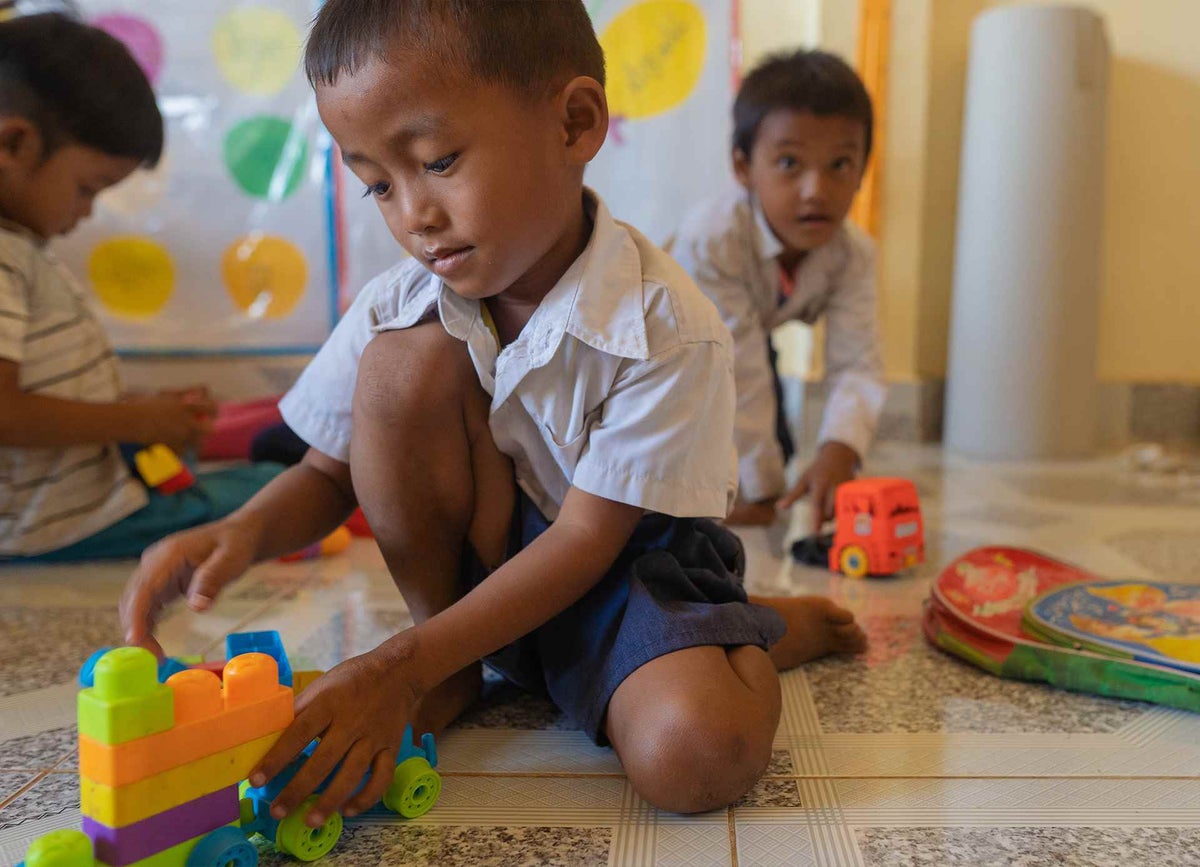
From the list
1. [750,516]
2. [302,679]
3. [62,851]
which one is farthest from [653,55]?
[62,851]

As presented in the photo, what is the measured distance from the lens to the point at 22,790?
71cm

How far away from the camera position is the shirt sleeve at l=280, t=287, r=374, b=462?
0.86 meters

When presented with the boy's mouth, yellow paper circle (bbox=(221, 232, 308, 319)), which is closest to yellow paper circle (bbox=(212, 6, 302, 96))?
yellow paper circle (bbox=(221, 232, 308, 319))

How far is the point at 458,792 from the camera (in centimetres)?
71

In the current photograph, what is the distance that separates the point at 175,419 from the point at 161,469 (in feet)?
0.26

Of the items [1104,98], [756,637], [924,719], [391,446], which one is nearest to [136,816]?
[391,446]

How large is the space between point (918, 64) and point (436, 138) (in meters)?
1.74

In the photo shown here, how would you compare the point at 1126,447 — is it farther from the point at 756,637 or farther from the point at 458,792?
the point at 458,792

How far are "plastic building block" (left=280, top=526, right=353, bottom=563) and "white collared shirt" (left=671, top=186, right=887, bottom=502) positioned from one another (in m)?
0.57

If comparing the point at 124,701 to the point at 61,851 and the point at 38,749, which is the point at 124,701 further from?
the point at 38,749

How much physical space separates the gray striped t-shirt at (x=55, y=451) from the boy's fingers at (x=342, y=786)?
0.85m

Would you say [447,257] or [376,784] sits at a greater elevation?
[447,257]

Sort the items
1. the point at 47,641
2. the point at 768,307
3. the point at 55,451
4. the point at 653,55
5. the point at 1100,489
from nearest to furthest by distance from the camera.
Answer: the point at 47,641, the point at 55,451, the point at 768,307, the point at 1100,489, the point at 653,55

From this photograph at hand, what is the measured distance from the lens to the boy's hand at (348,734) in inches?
23.6
